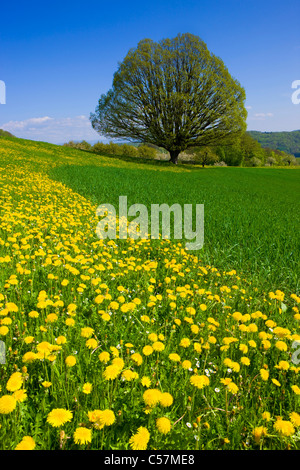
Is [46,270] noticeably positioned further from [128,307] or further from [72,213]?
[72,213]

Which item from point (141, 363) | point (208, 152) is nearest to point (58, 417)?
point (141, 363)

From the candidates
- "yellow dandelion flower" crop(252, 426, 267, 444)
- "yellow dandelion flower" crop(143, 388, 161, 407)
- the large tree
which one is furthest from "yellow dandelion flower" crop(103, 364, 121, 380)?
the large tree

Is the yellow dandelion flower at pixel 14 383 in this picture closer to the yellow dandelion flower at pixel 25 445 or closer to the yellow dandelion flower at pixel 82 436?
the yellow dandelion flower at pixel 25 445

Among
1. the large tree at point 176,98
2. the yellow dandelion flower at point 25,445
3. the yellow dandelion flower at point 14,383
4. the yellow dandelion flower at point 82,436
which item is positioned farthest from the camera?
the large tree at point 176,98

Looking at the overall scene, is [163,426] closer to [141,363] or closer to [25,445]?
[141,363]

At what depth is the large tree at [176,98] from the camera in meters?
31.2

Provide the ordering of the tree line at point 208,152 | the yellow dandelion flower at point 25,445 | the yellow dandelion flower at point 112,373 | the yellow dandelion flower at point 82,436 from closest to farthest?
the yellow dandelion flower at point 25,445 < the yellow dandelion flower at point 82,436 < the yellow dandelion flower at point 112,373 < the tree line at point 208,152

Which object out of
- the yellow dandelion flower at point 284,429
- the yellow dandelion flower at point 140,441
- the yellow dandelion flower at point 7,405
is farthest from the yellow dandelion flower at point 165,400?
the yellow dandelion flower at point 7,405

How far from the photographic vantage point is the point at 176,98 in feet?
102

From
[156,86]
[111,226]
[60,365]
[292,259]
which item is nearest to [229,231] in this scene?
[292,259]

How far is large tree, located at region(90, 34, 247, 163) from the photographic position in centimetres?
3123

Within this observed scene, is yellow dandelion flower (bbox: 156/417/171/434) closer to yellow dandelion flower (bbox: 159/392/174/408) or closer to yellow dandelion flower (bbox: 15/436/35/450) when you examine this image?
yellow dandelion flower (bbox: 159/392/174/408)

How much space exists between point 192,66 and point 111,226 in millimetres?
33052
